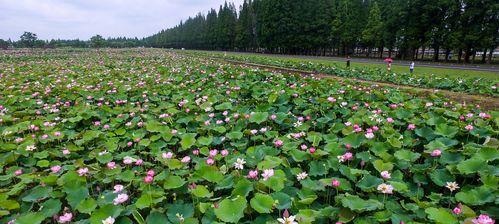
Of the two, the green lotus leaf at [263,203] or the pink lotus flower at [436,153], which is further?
the pink lotus flower at [436,153]

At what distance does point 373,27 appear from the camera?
35.7m

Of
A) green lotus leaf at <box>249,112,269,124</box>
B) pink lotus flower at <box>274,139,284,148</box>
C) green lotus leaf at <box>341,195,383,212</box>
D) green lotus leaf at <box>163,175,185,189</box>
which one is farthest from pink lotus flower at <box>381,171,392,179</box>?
green lotus leaf at <box>249,112,269,124</box>

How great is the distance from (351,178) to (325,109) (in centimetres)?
255

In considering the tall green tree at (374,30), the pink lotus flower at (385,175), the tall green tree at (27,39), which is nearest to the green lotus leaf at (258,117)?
the pink lotus flower at (385,175)

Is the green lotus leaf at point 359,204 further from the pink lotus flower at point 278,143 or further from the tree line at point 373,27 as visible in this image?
the tree line at point 373,27

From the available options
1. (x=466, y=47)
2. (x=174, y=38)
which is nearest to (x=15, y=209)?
(x=466, y=47)

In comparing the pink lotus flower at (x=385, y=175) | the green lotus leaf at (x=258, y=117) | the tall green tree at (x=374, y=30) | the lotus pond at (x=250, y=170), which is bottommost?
the lotus pond at (x=250, y=170)

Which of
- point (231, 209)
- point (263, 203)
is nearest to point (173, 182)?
point (231, 209)

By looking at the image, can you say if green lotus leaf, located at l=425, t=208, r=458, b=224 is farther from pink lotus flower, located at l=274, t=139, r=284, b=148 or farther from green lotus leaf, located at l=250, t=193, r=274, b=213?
pink lotus flower, located at l=274, t=139, r=284, b=148

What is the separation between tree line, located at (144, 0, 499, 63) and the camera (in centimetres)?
2639

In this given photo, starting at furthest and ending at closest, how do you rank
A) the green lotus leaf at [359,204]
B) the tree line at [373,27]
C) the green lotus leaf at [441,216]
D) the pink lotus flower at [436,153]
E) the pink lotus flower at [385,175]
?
1. the tree line at [373,27]
2. the pink lotus flower at [436,153]
3. the pink lotus flower at [385,175]
4. the green lotus leaf at [359,204]
5. the green lotus leaf at [441,216]

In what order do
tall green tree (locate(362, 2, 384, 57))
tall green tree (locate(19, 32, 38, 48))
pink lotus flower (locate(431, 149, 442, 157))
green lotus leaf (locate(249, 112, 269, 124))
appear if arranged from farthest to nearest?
1. tall green tree (locate(19, 32, 38, 48))
2. tall green tree (locate(362, 2, 384, 57))
3. green lotus leaf (locate(249, 112, 269, 124))
4. pink lotus flower (locate(431, 149, 442, 157))

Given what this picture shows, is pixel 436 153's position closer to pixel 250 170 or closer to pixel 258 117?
pixel 250 170

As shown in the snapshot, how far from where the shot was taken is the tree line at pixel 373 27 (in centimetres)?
2639
